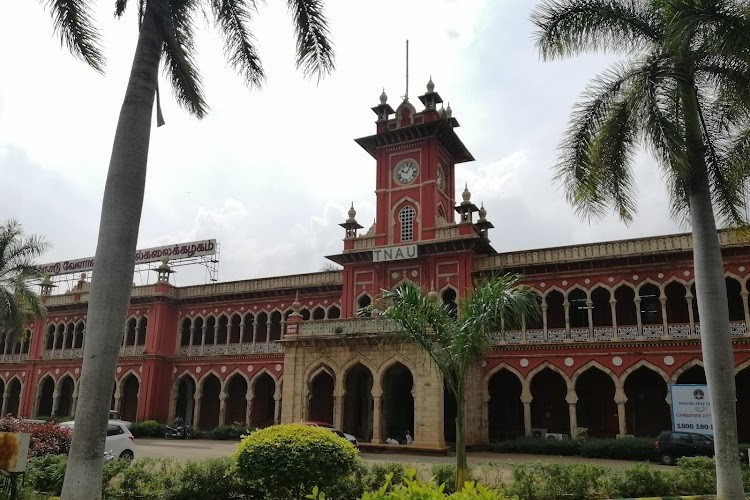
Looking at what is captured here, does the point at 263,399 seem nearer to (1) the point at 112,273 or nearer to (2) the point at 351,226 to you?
(2) the point at 351,226

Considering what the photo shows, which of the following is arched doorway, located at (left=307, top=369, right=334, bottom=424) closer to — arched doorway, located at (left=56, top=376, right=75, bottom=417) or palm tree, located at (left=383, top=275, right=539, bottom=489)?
arched doorway, located at (left=56, top=376, right=75, bottom=417)

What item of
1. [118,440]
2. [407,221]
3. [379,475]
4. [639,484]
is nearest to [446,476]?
[379,475]

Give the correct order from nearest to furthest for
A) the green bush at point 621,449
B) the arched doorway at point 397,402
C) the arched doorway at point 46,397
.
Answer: the green bush at point 621,449 → the arched doorway at point 397,402 → the arched doorway at point 46,397

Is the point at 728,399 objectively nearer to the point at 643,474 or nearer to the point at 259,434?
the point at 643,474

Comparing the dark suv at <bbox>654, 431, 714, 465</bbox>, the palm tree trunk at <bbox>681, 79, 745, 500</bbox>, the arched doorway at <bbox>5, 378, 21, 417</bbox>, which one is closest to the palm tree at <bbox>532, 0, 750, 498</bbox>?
the palm tree trunk at <bbox>681, 79, 745, 500</bbox>

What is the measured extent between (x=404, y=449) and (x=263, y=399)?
582 inches

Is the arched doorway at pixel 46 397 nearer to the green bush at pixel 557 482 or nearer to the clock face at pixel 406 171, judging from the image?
the clock face at pixel 406 171

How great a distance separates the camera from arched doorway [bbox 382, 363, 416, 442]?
2634 centimetres

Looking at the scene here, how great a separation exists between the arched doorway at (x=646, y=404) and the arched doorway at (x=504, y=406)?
186 inches

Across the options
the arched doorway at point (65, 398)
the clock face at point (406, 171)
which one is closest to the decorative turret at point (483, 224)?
the clock face at point (406, 171)

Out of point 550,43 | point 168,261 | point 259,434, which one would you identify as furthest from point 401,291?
point 168,261

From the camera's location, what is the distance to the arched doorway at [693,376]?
84.4 ft

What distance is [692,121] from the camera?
38.2 ft

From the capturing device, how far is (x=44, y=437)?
14789mm
